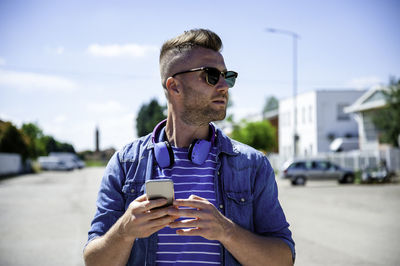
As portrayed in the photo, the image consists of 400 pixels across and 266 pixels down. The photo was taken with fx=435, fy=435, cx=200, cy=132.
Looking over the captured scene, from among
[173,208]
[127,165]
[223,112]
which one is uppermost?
[223,112]

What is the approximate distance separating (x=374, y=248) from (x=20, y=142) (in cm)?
4121

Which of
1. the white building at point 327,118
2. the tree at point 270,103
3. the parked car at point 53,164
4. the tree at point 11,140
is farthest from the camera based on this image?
the tree at point 270,103

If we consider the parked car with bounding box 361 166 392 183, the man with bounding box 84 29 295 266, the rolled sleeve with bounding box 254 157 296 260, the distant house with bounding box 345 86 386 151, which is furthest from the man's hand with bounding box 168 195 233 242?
the distant house with bounding box 345 86 386 151

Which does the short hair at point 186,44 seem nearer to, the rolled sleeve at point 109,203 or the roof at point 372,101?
the rolled sleeve at point 109,203

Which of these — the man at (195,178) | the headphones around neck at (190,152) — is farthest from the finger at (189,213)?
the headphones around neck at (190,152)

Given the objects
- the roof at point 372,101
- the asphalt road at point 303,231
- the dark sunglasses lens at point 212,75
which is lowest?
the asphalt road at point 303,231

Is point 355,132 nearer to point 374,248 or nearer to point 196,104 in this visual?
point 374,248

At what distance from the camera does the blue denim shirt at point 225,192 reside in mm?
2119

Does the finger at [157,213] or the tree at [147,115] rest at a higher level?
the tree at [147,115]

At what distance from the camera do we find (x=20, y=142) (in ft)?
142

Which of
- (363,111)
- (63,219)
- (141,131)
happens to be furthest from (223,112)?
(141,131)

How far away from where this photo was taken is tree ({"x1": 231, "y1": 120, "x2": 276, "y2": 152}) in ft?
170

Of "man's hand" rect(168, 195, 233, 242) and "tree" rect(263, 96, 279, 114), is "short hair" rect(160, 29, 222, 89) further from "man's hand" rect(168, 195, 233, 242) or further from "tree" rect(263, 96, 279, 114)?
"tree" rect(263, 96, 279, 114)

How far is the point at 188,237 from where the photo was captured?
6.84 feet
